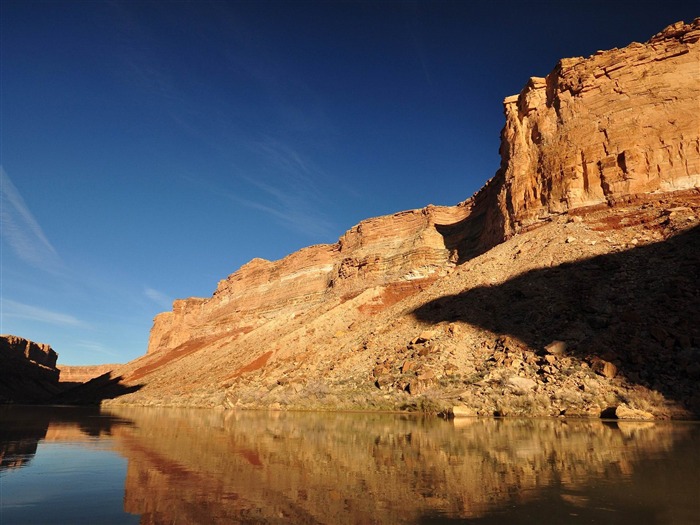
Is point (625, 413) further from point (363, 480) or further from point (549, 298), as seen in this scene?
point (363, 480)

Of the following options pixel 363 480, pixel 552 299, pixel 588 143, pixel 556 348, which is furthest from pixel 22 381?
pixel 588 143

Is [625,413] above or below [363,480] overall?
above

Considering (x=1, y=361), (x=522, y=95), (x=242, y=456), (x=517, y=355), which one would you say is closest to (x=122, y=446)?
(x=242, y=456)

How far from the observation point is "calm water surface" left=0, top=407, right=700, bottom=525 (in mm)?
4949

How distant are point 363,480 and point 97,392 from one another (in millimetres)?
66096

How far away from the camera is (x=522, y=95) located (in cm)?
4772

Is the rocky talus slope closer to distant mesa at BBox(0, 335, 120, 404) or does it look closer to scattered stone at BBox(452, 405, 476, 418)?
scattered stone at BBox(452, 405, 476, 418)

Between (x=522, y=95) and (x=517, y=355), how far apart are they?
1446 inches

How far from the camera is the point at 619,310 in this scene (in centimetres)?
2247

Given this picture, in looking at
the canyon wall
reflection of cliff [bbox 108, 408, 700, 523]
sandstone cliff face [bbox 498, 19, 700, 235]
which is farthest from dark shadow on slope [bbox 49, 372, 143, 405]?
sandstone cliff face [bbox 498, 19, 700, 235]

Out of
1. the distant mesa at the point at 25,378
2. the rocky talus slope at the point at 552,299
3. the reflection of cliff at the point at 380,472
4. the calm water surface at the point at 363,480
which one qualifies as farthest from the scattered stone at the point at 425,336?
the distant mesa at the point at 25,378

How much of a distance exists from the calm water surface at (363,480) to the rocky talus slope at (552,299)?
24.3 ft

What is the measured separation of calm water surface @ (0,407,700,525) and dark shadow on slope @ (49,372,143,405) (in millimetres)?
48177

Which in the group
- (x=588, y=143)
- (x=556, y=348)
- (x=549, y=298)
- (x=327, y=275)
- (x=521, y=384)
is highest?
(x=588, y=143)
